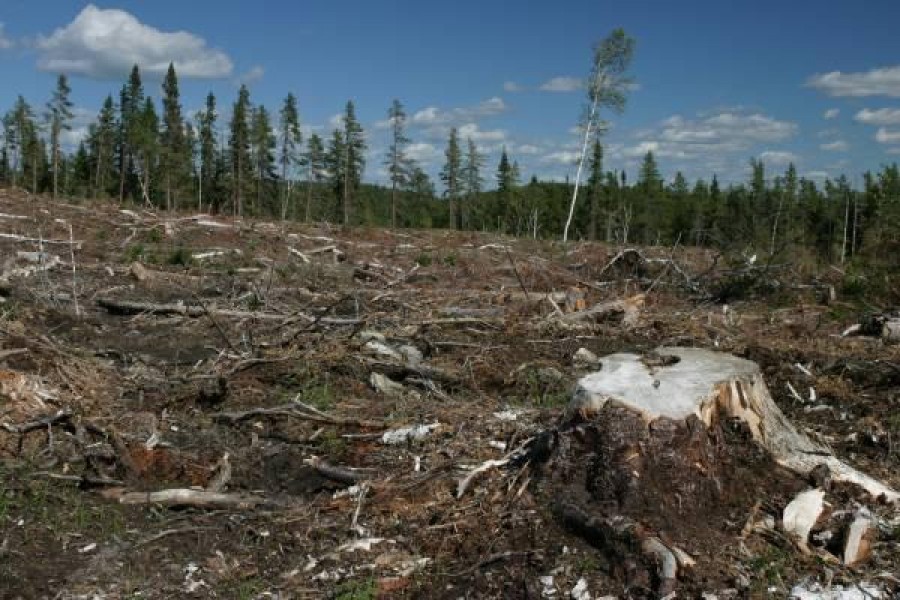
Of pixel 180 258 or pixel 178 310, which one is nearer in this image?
pixel 178 310

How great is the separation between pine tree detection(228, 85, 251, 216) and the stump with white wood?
54.3 meters

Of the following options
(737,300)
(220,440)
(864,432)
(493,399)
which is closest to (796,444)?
(864,432)

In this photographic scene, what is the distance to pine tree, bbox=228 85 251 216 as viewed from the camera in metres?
56.3

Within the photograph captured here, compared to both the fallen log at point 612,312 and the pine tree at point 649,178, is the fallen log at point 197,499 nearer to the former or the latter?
the fallen log at point 612,312

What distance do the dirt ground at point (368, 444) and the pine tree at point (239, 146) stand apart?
151 feet

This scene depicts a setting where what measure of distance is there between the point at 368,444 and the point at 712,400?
94.2 inches

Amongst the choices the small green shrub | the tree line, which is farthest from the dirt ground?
the tree line

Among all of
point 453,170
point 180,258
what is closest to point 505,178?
point 453,170

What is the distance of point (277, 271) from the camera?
1362cm

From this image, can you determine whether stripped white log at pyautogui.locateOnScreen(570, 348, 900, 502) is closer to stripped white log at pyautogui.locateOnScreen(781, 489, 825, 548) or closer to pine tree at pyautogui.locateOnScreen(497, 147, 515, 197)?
stripped white log at pyautogui.locateOnScreen(781, 489, 825, 548)

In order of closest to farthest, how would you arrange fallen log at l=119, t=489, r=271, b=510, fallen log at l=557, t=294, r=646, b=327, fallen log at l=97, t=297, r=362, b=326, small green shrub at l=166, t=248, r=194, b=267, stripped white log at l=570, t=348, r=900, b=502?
1. stripped white log at l=570, t=348, r=900, b=502
2. fallen log at l=119, t=489, r=271, b=510
3. fallen log at l=97, t=297, r=362, b=326
4. fallen log at l=557, t=294, r=646, b=327
5. small green shrub at l=166, t=248, r=194, b=267

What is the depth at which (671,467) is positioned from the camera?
399 centimetres

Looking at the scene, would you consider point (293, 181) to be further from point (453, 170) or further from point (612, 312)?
point (612, 312)

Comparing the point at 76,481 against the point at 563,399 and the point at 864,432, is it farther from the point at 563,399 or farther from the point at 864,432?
the point at 864,432
